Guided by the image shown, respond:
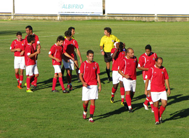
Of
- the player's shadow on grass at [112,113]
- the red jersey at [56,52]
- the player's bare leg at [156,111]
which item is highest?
the red jersey at [56,52]

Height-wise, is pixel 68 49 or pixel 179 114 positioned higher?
pixel 68 49

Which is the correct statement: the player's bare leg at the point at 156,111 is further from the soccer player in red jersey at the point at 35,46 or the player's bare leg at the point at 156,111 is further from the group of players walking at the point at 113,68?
the soccer player in red jersey at the point at 35,46

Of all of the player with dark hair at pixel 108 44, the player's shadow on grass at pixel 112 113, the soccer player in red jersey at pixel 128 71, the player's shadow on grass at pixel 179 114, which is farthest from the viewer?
the player with dark hair at pixel 108 44

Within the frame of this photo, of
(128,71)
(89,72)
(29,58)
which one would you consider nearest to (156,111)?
(128,71)

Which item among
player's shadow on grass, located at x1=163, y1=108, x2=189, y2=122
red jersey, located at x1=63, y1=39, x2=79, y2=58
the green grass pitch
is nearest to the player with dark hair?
the green grass pitch

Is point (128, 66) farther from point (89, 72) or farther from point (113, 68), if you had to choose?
point (113, 68)

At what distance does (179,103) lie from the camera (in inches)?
492

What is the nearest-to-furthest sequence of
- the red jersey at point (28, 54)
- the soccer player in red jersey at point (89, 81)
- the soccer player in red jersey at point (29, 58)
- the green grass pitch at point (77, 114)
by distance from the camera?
1. the green grass pitch at point (77, 114)
2. the soccer player in red jersey at point (89, 81)
3. the soccer player in red jersey at point (29, 58)
4. the red jersey at point (28, 54)

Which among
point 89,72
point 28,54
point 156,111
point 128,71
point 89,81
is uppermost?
point 28,54

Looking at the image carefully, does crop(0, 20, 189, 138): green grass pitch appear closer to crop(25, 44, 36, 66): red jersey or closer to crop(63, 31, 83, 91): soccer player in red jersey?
crop(63, 31, 83, 91): soccer player in red jersey

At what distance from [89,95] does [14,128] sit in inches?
83.5

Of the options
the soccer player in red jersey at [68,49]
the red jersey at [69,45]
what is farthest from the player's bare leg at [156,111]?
the red jersey at [69,45]
